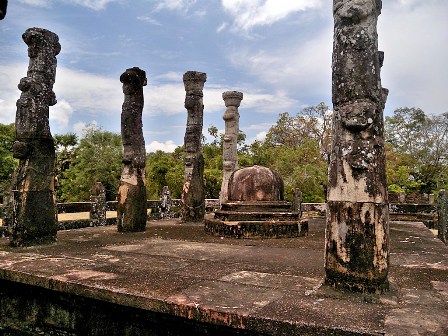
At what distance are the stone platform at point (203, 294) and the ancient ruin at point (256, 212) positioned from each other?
54.3 inches

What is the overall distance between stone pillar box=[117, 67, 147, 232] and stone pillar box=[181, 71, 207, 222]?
2.33 metres

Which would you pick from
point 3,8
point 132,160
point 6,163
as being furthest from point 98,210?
point 6,163

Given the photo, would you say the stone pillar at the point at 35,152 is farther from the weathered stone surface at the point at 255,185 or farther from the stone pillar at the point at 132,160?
the weathered stone surface at the point at 255,185

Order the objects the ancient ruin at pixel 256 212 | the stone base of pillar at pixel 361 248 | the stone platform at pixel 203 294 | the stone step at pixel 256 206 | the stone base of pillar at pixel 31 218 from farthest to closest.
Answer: the stone step at pixel 256 206 < the ancient ruin at pixel 256 212 < the stone base of pillar at pixel 31 218 < the stone base of pillar at pixel 361 248 < the stone platform at pixel 203 294

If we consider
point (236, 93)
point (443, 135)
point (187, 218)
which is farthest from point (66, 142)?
point (443, 135)

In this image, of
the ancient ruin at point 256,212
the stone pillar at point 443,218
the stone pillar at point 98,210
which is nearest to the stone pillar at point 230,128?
the stone pillar at point 98,210

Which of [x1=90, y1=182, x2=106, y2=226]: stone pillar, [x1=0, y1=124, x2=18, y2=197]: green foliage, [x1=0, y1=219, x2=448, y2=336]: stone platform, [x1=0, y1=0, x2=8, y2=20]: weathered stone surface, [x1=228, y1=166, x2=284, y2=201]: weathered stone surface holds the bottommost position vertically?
[x1=0, y1=219, x2=448, y2=336]: stone platform

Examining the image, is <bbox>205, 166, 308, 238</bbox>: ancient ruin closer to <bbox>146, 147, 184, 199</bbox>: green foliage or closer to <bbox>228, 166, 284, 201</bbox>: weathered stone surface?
<bbox>228, 166, 284, 201</bbox>: weathered stone surface

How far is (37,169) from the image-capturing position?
233 inches

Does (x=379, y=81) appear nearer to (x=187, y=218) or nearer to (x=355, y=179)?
(x=355, y=179)

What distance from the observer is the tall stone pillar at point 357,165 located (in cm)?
335

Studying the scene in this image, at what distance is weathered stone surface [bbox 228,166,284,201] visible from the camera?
8398 mm

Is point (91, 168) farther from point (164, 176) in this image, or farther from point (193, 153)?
point (193, 153)

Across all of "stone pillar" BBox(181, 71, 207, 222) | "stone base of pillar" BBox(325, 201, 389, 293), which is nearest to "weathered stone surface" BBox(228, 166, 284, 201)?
"stone pillar" BBox(181, 71, 207, 222)
